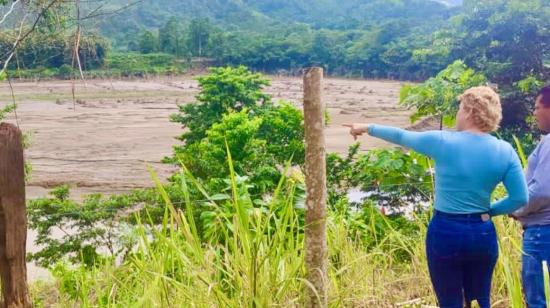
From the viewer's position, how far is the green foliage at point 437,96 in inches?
205

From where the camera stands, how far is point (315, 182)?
91.1 inches

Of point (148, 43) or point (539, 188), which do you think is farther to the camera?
point (148, 43)

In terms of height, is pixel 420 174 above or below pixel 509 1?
below

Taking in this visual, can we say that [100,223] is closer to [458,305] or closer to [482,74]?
[482,74]

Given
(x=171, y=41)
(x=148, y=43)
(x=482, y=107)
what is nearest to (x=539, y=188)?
(x=482, y=107)

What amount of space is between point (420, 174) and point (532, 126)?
3499 mm

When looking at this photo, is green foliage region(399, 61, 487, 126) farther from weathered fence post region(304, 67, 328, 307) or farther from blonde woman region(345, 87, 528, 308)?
weathered fence post region(304, 67, 328, 307)

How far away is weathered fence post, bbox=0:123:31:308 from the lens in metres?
2.18

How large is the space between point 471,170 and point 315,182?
0.51 metres

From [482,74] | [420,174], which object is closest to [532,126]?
[482,74]

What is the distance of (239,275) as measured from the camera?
7.49ft

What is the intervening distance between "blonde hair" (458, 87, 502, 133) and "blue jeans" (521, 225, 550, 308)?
1.51ft

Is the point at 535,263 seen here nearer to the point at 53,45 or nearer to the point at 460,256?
the point at 460,256

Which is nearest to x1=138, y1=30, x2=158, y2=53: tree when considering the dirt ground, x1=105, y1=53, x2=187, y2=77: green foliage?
x1=105, y1=53, x2=187, y2=77: green foliage
